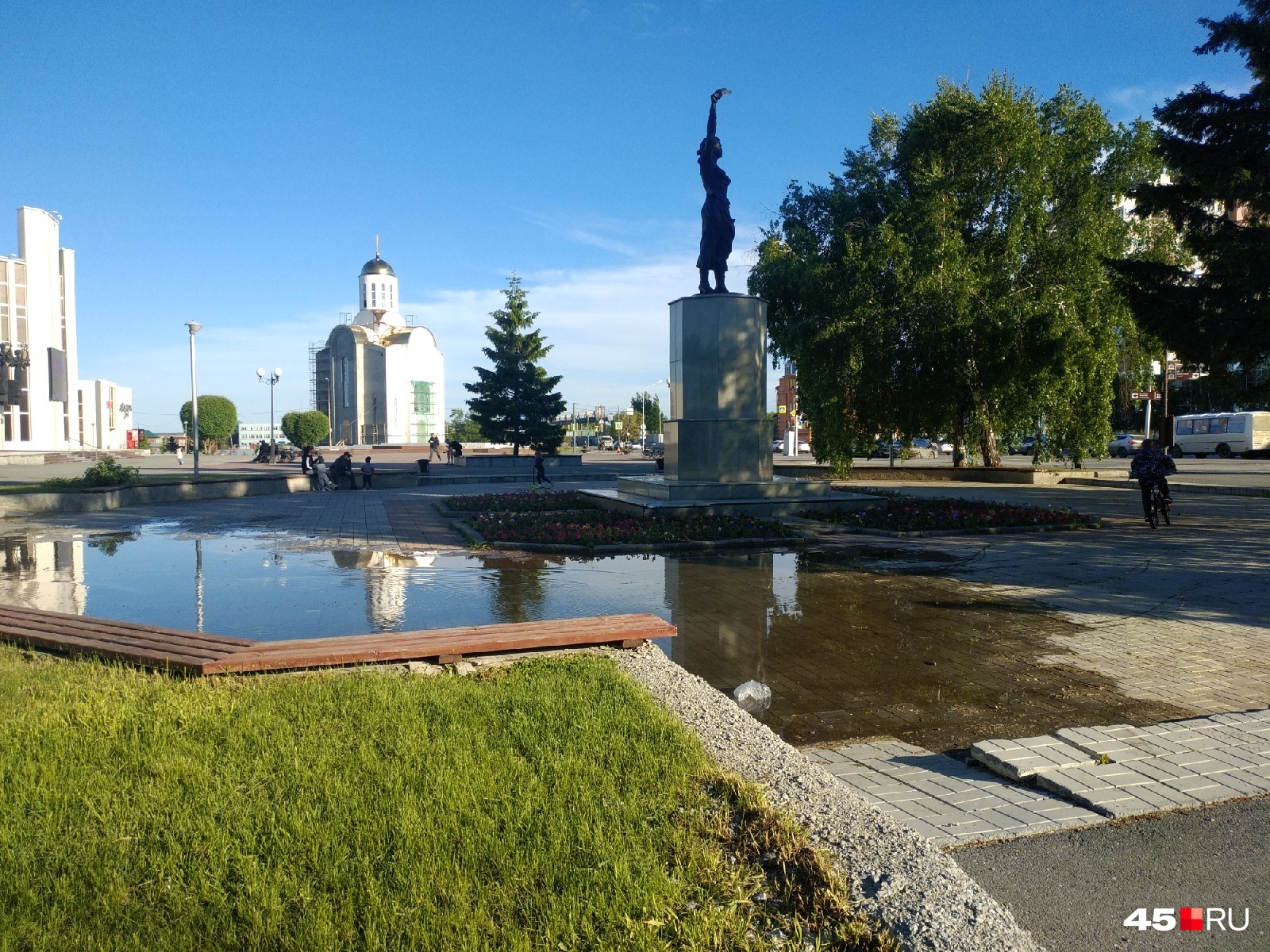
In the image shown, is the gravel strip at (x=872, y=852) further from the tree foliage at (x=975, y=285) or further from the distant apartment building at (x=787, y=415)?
the distant apartment building at (x=787, y=415)

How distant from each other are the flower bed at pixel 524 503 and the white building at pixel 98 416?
75501mm

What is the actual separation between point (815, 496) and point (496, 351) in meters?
30.6

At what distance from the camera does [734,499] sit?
54.6 feet

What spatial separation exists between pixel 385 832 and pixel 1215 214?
19.3 meters

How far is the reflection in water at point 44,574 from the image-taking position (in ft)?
29.4

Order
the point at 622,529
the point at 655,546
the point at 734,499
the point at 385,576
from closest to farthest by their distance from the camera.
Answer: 1. the point at 385,576
2. the point at 655,546
3. the point at 622,529
4. the point at 734,499

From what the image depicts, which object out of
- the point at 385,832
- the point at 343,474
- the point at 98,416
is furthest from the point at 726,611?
the point at 98,416

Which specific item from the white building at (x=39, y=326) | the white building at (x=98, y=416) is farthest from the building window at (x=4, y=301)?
the white building at (x=98, y=416)

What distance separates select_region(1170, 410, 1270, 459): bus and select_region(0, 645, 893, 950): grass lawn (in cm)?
4901

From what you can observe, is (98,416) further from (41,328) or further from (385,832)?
(385,832)

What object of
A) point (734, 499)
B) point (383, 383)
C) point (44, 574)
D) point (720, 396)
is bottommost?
point (44, 574)

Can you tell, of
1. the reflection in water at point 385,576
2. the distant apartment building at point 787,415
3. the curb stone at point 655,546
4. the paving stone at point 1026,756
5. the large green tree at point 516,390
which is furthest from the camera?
the distant apartment building at point 787,415

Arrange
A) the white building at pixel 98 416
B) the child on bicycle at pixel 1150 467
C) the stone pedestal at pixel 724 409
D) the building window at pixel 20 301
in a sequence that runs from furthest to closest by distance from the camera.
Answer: the white building at pixel 98 416 < the building window at pixel 20 301 < the stone pedestal at pixel 724 409 < the child on bicycle at pixel 1150 467

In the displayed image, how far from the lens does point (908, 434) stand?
28.4 m
